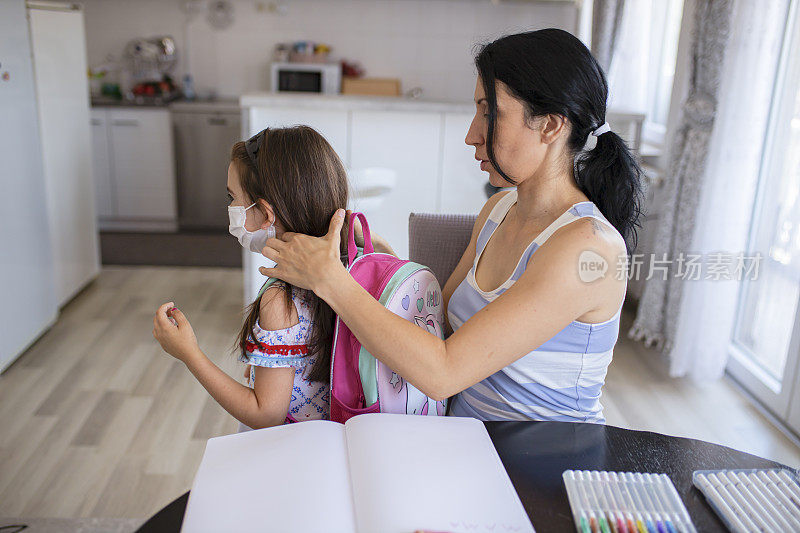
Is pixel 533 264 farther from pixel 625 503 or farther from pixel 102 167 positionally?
pixel 102 167

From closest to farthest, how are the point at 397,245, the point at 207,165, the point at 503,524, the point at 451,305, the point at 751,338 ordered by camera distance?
the point at 503,524, the point at 451,305, the point at 751,338, the point at 397,245, the point at 207,165

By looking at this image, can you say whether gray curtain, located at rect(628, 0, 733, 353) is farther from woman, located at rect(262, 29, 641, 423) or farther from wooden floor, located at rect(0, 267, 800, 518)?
woman, located at rect(262, 29, 641, 423)

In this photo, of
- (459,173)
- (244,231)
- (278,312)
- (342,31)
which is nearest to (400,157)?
(459,173)

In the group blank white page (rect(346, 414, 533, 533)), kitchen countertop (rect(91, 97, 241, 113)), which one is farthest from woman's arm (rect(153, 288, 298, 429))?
kitchen countertop (rect(91, 97, 241, 113))

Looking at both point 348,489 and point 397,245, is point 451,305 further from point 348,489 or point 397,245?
point 397,245

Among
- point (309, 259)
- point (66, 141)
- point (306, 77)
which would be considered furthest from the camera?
point (306, 77)

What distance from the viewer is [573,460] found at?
0.96 meters

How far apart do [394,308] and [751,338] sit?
2.25m

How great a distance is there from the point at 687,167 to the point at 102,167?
12.3 ft

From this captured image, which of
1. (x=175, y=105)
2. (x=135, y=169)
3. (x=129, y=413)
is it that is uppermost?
(x=175, y=105)

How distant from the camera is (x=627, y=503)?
836 millimetres

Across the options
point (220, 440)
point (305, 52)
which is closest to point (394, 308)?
point (220, 440)

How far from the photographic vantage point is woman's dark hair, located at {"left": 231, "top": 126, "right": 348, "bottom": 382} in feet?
3.91

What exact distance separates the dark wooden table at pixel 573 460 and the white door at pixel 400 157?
2119 mm
